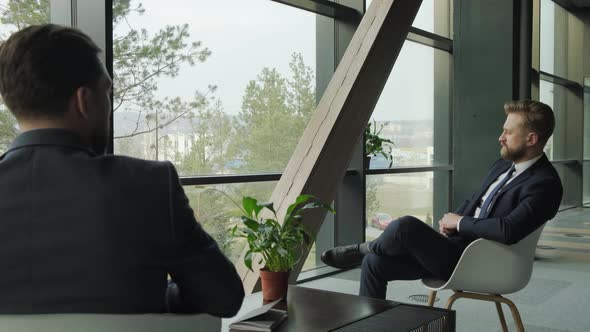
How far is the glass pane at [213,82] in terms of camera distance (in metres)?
3.85

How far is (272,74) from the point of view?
16.0 ft

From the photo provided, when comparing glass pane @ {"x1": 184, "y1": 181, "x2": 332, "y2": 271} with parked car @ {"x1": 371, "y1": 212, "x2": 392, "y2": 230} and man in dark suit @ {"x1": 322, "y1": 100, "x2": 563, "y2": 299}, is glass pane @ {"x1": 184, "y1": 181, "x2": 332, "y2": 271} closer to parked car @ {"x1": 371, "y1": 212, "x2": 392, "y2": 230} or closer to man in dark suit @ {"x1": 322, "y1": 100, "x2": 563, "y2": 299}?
man in dark suit @ {"x1": 322, "y1": 100, "x2": 563, "y2": 299}

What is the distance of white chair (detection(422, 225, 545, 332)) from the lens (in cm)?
291

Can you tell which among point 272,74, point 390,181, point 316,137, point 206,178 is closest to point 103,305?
point 206,178

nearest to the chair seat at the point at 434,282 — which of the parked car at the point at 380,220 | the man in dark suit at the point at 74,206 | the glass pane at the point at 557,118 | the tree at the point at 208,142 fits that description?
the tree at the point at 208,142

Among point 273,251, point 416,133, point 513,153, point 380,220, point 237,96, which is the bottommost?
Answer: point 380,220

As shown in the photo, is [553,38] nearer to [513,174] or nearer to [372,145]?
[372,145]

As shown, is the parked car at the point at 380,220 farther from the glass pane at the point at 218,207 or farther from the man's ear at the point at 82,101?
the man's ear at the point at 82,101

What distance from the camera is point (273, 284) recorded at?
7.52 ft

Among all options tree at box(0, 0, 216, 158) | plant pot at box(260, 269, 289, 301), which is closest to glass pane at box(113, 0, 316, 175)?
tree at box(0, 0, 216, 158)

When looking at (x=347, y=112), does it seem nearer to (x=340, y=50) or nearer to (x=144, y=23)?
(x=340, y=50)

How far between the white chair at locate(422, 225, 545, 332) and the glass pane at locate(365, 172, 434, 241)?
9.35 feet

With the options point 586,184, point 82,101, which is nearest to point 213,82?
point 82,101

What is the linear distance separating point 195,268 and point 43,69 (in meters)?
0.47
